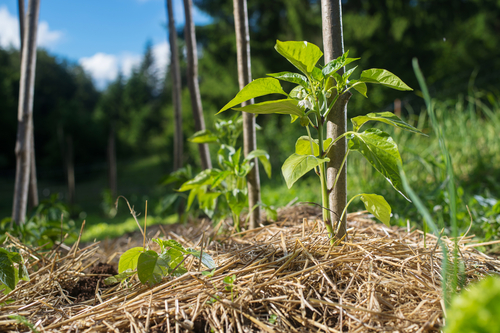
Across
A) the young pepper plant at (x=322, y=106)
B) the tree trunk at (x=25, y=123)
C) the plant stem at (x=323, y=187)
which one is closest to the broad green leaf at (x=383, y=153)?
the young pepper plant at (x=322, y=106)

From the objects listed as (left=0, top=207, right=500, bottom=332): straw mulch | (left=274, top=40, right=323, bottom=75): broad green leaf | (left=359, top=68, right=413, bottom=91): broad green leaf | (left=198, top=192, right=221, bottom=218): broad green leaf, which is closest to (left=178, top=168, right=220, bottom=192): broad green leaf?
(left=198, top=192, right=221, bottom=218): broad green leaf

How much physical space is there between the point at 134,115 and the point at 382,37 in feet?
55.7

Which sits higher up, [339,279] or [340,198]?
[340,198]

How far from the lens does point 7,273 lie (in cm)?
90

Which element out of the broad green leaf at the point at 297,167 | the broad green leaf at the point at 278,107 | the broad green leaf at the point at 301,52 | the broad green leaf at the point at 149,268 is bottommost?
the broad green leaf at the point at 149,268

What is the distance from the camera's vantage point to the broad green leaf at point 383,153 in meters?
0.83

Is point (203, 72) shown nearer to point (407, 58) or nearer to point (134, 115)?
point (407, 58)

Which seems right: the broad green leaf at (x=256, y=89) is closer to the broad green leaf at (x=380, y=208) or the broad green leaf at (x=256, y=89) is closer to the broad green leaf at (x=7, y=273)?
the broad green leaf at (x=380, y=208)

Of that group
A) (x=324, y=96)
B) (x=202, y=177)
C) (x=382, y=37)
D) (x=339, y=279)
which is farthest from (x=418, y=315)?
(x=382, y=37)

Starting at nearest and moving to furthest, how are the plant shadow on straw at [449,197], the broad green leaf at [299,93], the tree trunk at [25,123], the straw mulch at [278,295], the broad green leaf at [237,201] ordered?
the plant shadow on straw at [449,197] → the straw mulch at [278,295] → the broad green leaf at [299,93] → the broad green leaf at [237,201] → the tree trunk at [25,123]

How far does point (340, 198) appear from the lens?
105cm

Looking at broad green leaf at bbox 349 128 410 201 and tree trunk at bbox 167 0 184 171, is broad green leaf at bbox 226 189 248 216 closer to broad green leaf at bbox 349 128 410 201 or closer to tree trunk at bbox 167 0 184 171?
broad green leaf at bbox 349 128 410 201

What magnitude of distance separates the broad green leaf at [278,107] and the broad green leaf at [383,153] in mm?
198

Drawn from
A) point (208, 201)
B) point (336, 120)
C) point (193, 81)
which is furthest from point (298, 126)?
point (336, 120)
